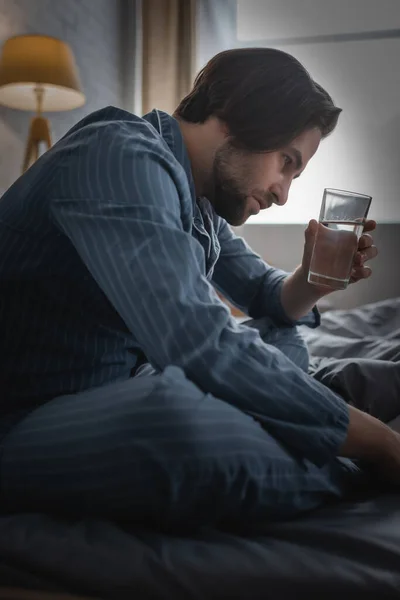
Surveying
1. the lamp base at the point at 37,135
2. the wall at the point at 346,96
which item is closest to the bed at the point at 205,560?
the lamp base at the point at 37,135

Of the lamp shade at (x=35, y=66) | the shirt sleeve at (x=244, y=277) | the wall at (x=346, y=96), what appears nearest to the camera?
the shirt sleeve at (x=244, y=277)

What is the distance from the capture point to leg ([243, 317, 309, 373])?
1.22 metres

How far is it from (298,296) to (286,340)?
108 mm

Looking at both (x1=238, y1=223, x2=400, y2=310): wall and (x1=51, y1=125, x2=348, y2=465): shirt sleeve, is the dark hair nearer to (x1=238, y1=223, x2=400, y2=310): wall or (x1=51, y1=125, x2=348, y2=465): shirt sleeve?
(x1=51, y1=125, x2=348, y2=465): shirt sleeve

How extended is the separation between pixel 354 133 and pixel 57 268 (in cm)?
234

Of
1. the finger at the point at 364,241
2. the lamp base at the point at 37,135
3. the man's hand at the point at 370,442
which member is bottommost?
the man's hand at the point at 370,442

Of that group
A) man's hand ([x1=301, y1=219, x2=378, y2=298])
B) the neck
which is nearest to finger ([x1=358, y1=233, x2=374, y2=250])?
man's hand ([x1=301, y1=219, x2=378, y2=298])

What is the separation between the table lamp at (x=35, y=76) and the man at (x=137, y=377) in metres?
1.33

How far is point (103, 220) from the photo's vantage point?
667mm

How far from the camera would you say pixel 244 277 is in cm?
138

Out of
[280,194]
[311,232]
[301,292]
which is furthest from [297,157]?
[301,292]

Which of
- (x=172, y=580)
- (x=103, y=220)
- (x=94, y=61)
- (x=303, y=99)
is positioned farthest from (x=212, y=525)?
(x=94, y=61)

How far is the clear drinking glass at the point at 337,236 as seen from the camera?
1000mm

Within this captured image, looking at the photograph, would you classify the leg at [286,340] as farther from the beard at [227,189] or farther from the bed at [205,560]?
the bed at [205,560]
